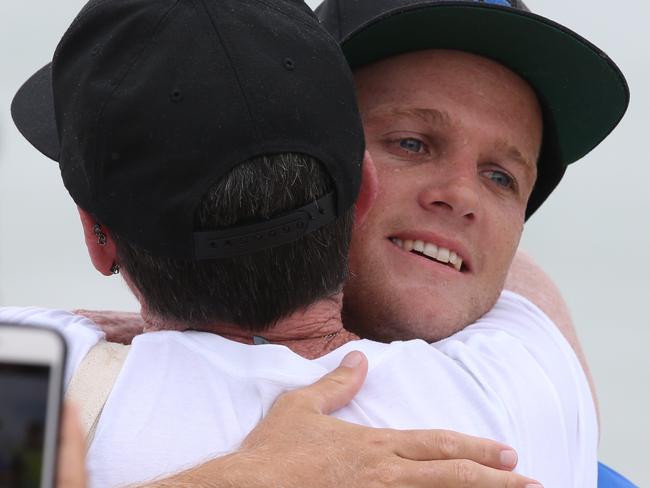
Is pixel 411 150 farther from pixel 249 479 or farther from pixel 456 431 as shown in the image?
pixel 249 479

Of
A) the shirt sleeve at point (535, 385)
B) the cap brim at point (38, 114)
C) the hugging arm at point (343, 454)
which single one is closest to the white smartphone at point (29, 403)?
the hugging arm at point (343, 454)

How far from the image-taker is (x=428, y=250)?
1975 millimetres

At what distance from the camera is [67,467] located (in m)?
0.87

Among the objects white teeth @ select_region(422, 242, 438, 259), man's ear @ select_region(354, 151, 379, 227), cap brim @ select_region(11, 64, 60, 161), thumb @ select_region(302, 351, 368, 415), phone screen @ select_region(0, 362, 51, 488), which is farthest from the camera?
white teeth @ select_region(422, 242, 438, 259)

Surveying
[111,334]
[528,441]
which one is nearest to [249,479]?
[528,441]

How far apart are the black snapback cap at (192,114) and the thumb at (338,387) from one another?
0.59 feet

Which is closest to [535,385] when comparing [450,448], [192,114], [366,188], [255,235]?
[450,448]

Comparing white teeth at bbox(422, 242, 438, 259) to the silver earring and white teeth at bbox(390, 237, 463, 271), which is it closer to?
white teeth at bbox(390, 237, 463, 271)

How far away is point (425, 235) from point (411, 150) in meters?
0.16

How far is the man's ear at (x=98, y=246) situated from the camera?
61.1 inches

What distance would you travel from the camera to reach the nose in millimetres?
1943

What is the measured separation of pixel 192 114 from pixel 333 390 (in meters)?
0.38

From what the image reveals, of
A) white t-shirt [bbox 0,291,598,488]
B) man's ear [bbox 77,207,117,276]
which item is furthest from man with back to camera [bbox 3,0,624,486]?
man's ear [bbox 77,207,117,276]

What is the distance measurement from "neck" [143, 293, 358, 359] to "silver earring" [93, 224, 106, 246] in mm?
111
